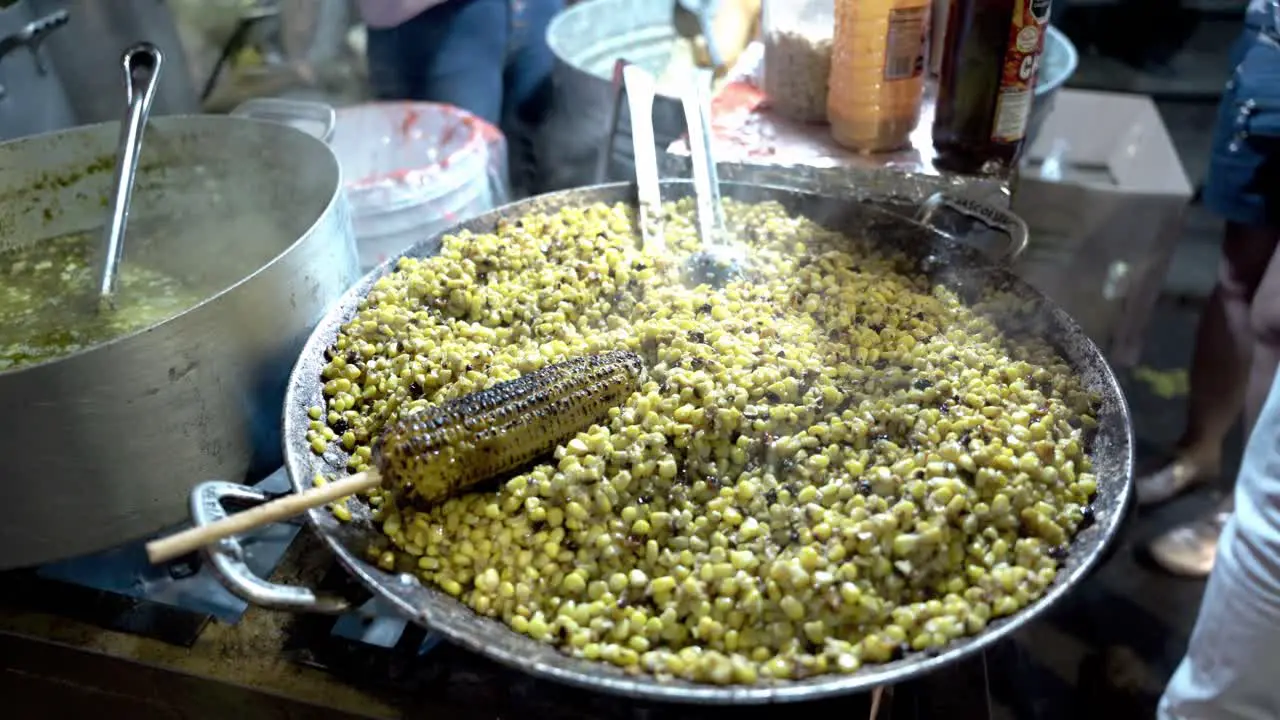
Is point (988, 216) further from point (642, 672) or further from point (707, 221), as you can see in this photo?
point (642, 672)

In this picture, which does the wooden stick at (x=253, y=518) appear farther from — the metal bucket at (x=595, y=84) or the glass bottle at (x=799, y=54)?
the glass bottle at (x=799, y=54)

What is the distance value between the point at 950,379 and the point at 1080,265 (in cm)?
217

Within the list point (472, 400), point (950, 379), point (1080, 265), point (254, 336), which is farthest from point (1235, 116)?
point (254, 336)

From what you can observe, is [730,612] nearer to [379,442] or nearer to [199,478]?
[379,442]

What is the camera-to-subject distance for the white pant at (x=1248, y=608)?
160 cm

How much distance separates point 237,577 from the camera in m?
1.04

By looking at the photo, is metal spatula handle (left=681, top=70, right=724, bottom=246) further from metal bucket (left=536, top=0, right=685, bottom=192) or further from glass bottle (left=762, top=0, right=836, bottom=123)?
glass bottle (left=762, top=0, right=836, bottom=123)

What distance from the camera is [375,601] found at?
1.15 m

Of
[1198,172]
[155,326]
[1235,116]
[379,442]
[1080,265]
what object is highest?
[155,326]

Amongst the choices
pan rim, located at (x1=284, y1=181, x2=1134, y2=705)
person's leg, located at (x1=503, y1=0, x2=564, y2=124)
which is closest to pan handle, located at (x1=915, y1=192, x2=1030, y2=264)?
pan rim, located at (x1=284, y1=181, x2=1134, y2=705)

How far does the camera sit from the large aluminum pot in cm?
121

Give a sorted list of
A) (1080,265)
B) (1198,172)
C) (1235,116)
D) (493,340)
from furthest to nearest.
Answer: (1198,172) → (1080,265) → (1235,116) → (493,340)

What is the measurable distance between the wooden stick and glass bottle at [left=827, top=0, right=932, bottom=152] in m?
1.32

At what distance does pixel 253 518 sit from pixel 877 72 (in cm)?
150
